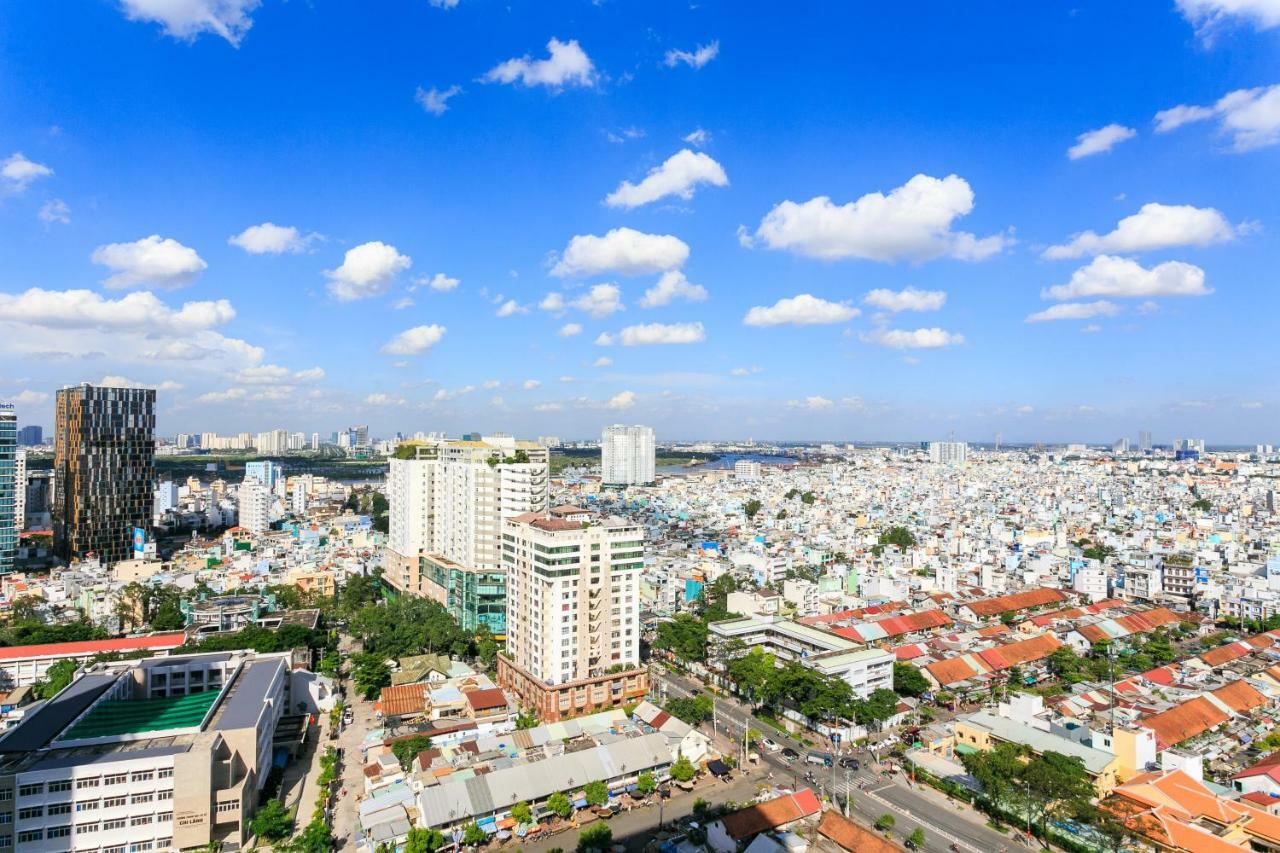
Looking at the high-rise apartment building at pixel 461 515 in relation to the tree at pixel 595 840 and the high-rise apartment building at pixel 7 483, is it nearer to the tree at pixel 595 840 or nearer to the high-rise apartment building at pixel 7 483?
the tree at pixel 595 840

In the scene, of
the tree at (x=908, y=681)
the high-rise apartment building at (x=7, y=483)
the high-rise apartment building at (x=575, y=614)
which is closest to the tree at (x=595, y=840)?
the high-rise apartment building at (x=575, y=614)

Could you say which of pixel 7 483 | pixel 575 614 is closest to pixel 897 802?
pixel 575 614

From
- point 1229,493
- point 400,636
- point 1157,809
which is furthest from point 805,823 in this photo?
point 1229,493

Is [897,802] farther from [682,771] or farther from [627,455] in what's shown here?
[627,455]

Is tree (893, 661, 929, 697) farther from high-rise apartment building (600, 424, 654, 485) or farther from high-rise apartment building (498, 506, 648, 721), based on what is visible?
high-rise apartment building (600, 424, 654, 485)

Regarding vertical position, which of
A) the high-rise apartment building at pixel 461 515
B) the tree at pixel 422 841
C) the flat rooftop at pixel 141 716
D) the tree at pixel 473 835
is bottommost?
the tree at pixel 473 835

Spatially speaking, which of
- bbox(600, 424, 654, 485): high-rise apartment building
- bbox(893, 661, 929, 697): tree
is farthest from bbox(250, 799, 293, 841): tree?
bbox(600, 424, 654, 485): high-rise apartment building
